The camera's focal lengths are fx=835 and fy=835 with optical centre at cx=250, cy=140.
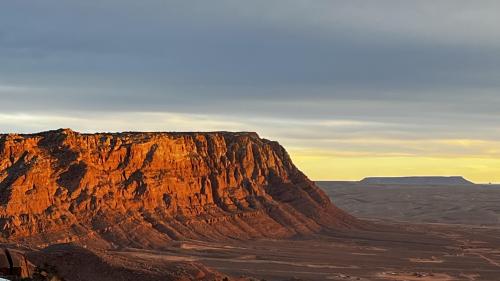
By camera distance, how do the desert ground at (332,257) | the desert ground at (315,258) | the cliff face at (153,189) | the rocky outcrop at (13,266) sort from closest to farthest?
the rocky outcrop at (13,266) → the desert ground at (315,258) → the desert ground at (332,257) → the cliff face at (153,189)

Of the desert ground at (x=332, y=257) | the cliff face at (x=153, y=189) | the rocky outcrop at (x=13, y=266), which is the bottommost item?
the desert ground at (x=332, y=257)

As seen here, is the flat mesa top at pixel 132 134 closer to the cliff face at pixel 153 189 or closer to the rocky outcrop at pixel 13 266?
the cliff face at pixel 153 189

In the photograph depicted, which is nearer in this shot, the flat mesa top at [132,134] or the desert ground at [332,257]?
the desert ground at [332,257]

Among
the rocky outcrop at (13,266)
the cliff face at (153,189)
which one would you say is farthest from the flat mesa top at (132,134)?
the rocky outcrop at (13,266)

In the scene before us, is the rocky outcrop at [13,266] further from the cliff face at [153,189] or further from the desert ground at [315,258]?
the cliff face at [153,189]

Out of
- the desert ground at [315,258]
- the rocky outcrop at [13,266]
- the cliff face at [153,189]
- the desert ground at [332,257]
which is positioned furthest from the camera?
the cliff face at [153,189]

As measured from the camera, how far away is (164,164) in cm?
10212

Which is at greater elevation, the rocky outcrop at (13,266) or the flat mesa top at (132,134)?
the flat mesa top at (132,134)

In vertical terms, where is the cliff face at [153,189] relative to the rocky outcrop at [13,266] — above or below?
above

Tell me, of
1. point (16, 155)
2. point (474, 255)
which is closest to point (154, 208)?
point (16, 155)

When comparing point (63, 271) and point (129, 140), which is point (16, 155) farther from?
point (63, 271)

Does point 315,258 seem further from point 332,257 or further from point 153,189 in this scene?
point 153,189

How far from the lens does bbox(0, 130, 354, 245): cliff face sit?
266 feet

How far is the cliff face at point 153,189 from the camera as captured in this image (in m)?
81.1
